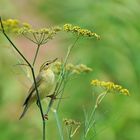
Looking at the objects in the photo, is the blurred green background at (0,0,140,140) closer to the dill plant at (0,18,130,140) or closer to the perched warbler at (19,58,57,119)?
the perched warbler at (19,58,57,119)

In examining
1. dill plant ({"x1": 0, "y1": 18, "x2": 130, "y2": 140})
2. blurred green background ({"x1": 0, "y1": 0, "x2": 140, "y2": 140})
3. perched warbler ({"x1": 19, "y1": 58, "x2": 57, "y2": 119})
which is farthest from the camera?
blurred green background ({"x1": 0, "y1": 0, "x2": 140, "y2": 140})

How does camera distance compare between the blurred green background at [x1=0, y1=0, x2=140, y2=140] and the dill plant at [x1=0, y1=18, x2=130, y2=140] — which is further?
the blurred green background at [x1=0, y1=0, x2=140, y2=140]

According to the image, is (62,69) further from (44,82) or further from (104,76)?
(104,76)

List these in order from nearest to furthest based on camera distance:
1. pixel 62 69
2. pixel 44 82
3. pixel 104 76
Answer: pixel 62 69 < pixel 44 82 < pixel 104 76

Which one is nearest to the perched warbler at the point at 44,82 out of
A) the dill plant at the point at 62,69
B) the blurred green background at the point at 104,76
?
the dill plant at the point at 62,69

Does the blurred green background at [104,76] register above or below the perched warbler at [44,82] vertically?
above

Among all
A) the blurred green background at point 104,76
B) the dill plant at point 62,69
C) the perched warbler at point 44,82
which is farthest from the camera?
the blurred green background at point 104,76

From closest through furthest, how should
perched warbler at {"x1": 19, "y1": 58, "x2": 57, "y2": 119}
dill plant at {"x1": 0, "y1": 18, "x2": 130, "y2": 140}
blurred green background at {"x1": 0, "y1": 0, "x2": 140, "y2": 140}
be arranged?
dill plant at {"x1": 0, "y1": 18, "x2": 130, "y2": 140} → perched warbler at {"x1": 19, "y1": 58, "x2": 57, "y2": 119} → blurred green background at {"x1": 0, "y1": 0, "x2": 140, "y2": 140}

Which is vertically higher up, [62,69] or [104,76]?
[104,76]

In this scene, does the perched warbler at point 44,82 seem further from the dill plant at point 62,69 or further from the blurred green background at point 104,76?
the blurred green background at point 104,76

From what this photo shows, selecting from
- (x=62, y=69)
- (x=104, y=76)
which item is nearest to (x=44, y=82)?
(x=62, y=69)

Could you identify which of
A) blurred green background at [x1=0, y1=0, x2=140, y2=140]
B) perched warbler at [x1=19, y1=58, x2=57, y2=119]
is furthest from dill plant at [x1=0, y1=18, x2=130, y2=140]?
blurred green background at [x1=0, y1=0, x2=140, y2=140]

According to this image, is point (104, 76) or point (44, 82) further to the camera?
point (104, 76)

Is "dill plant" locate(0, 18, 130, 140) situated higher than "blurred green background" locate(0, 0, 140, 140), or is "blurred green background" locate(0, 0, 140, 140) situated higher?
"blurred green background" locate(0, 0, 140, 140)
